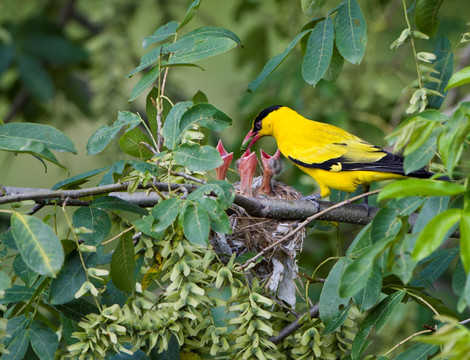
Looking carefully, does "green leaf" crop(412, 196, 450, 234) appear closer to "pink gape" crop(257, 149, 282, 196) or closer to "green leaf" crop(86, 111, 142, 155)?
"green leaf" crop(86, 111, 142, 155)

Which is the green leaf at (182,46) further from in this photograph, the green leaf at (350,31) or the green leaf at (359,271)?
the green leaf at (359,271)

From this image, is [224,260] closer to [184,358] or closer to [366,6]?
[184,358]

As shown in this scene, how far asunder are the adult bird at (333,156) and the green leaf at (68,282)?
1622 millimetres

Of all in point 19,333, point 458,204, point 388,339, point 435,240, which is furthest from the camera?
point 388,339

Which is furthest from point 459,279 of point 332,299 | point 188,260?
point 188,260

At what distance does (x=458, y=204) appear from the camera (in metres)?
1.67

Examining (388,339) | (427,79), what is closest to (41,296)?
(427,79)

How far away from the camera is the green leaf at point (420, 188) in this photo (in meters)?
1.43

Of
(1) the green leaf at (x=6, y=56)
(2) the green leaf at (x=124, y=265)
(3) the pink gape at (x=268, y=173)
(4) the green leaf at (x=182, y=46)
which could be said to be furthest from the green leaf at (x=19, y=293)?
(1) the green leaf at (x=6, y=56)

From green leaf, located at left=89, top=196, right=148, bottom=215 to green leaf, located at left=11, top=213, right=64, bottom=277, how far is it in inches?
17.7

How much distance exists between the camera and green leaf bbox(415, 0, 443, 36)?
2.88 metres

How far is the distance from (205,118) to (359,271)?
833 millimetres

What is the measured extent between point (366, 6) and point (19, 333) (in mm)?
4229

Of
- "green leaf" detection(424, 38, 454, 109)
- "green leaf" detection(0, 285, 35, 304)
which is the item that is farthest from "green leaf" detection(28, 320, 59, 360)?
"green leaf" detection(424, 38, 454, 109)
